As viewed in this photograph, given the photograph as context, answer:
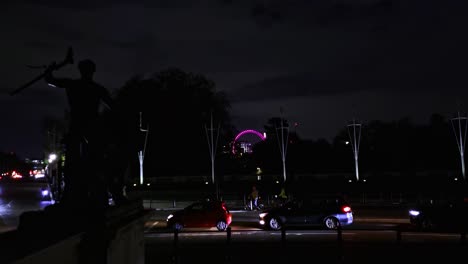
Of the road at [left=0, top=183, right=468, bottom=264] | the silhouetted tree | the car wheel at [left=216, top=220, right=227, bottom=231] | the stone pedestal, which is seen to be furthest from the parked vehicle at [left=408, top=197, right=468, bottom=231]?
the silhouetted tree

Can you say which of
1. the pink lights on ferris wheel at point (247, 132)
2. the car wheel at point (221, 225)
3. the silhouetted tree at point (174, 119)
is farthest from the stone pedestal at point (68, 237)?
the pink lights on ferris wheel at point (247, 132)

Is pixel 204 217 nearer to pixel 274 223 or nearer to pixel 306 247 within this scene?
pixel 274 223

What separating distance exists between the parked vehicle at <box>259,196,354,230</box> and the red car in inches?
70.2

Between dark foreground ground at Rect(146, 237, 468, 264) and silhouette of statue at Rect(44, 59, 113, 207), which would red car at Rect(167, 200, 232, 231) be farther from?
silhouette of statue at Rect(44, 59, 113, 207)

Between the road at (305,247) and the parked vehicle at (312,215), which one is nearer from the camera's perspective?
the road at (305,247)

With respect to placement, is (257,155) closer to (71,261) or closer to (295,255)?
(295,255)

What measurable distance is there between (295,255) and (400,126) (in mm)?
92105

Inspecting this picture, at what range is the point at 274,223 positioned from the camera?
27.6m

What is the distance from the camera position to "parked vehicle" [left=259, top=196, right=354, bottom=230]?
27109 mm

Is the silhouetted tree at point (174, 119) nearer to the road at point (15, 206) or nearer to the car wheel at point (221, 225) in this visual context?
the road at point (15, 206)

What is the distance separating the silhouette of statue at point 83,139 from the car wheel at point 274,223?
2073 cm

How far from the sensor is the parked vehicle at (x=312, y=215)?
27109 millimetres

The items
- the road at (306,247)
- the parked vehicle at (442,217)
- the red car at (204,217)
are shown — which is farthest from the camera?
the red car at (204,217)

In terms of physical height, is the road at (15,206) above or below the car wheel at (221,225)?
above
